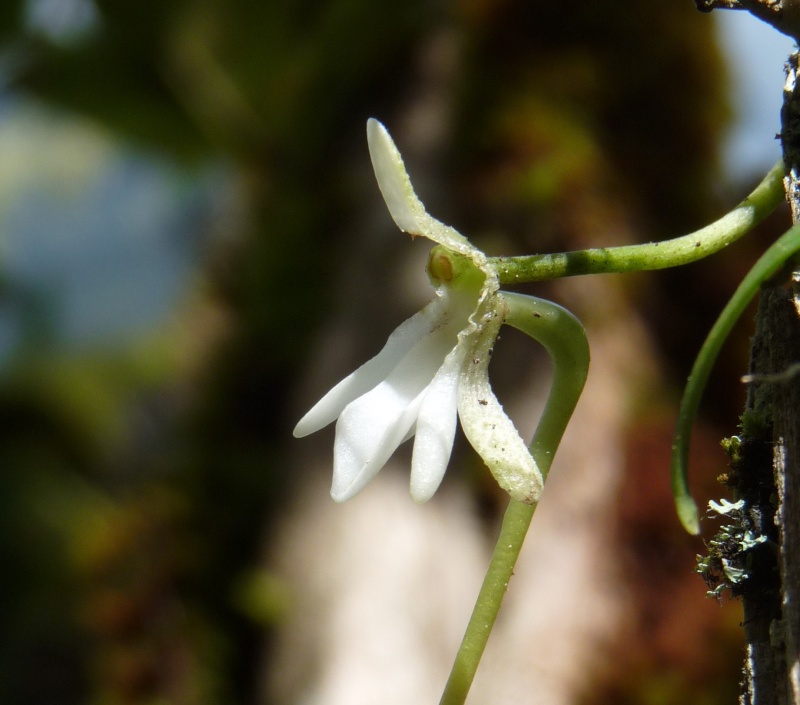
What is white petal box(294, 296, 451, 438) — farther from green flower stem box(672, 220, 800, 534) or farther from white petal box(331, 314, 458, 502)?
green flower stem box(672, 220, 800, 534)

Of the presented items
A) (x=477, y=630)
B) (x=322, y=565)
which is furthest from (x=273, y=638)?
(x=477, y=630)

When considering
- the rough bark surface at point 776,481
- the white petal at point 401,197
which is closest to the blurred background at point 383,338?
the rough bark surface at point 776,481

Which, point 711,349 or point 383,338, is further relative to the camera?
point 383,338

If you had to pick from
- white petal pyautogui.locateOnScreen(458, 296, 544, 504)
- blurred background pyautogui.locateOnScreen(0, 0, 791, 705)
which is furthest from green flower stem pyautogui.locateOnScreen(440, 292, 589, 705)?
blurred background pyautogui.locateOnScreen(0, 0, 791, 705)

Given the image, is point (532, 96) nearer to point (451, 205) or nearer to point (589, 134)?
point (589, 134)

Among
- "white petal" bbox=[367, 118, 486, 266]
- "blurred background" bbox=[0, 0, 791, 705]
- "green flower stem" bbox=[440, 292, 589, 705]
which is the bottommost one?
"green flower stem" bbox=[440, 292, 589, 705]

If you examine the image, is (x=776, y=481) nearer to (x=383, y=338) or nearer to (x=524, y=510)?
(x=524, y=510)

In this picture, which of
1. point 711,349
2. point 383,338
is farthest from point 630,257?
point 383,338
